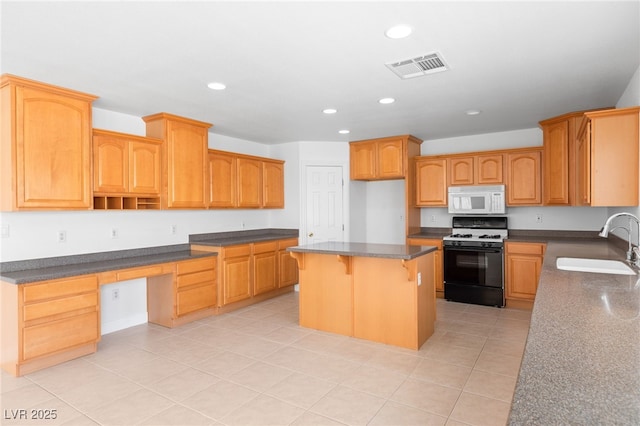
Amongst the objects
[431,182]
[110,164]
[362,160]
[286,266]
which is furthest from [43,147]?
[431,182]

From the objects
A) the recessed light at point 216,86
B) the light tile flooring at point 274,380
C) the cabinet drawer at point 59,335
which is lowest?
the light tile flooring at point 274,380

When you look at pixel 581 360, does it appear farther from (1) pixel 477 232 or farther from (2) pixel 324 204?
(2) pixel 324 204

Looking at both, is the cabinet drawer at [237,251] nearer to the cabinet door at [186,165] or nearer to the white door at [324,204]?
the cabinet door at [186,165]

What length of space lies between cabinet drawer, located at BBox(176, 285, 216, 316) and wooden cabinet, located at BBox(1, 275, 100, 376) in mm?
926

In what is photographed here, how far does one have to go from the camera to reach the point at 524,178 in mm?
5031

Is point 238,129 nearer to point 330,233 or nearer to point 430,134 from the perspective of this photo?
point 330,233

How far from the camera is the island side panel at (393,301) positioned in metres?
3.50

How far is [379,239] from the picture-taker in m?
6.50

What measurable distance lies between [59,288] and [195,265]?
146 cm

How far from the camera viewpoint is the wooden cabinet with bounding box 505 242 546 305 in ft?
15.4

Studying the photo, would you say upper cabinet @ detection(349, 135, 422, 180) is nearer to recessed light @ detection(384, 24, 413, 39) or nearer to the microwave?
the microwave

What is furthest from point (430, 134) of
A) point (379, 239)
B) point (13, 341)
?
point (13, 341)

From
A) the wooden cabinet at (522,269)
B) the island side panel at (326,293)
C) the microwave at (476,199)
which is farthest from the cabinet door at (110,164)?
the wooden cabinet at (522,269)

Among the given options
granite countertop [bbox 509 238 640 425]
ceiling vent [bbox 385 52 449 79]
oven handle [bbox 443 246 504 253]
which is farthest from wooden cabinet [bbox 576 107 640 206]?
oven handle [bbox 443 246 504 253]
